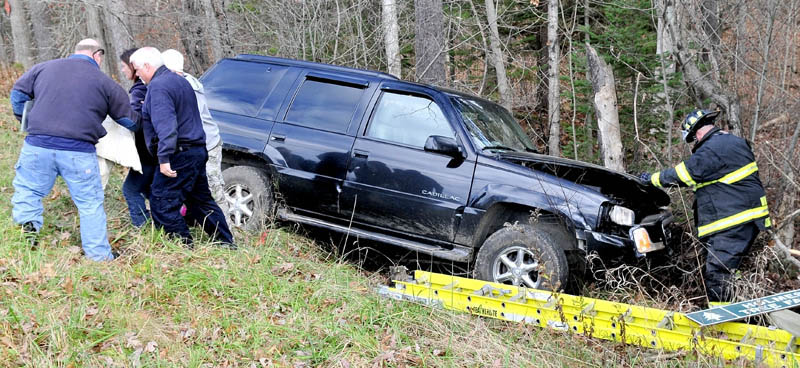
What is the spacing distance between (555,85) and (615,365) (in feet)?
18.8

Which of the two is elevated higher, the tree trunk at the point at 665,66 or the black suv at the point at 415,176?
the tree trunk at the point at 665,66

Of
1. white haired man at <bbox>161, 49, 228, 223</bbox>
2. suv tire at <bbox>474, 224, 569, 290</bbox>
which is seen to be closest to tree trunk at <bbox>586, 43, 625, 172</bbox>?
suv tire at <bbox>474, 224, 569, 290</bbox>

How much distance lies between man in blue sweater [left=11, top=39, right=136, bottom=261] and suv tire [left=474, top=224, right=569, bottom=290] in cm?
310

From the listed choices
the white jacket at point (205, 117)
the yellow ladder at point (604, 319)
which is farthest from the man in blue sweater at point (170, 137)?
the yellow ladder at point (604, 319)

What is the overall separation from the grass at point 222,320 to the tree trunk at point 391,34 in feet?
16.7

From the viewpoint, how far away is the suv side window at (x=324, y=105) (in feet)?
21.1

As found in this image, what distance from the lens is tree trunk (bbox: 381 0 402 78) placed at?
1002 cm

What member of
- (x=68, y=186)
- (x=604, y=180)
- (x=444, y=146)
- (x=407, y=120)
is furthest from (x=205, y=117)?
(x=604, y=180)

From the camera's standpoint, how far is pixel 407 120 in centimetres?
620

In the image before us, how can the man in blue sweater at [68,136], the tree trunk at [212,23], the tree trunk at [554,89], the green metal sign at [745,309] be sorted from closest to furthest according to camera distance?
1. the green metal sign at [745,309]
2. the man in blue sweater at [68,136]
3. the tree trunk at [554,89]
4. the tree trunk at [212,23]

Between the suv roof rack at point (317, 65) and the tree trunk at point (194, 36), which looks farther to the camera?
the tree trunk at point (194, 36)

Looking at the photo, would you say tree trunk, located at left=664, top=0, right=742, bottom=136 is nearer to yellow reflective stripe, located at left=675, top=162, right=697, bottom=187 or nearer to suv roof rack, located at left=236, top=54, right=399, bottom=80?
yellow reflective stripe, located at left=675, top=162, right=697, bottom=187

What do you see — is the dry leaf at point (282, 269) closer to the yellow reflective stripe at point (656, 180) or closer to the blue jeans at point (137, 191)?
the blue jeans at point (137, 191)

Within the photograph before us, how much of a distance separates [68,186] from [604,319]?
423 cm
